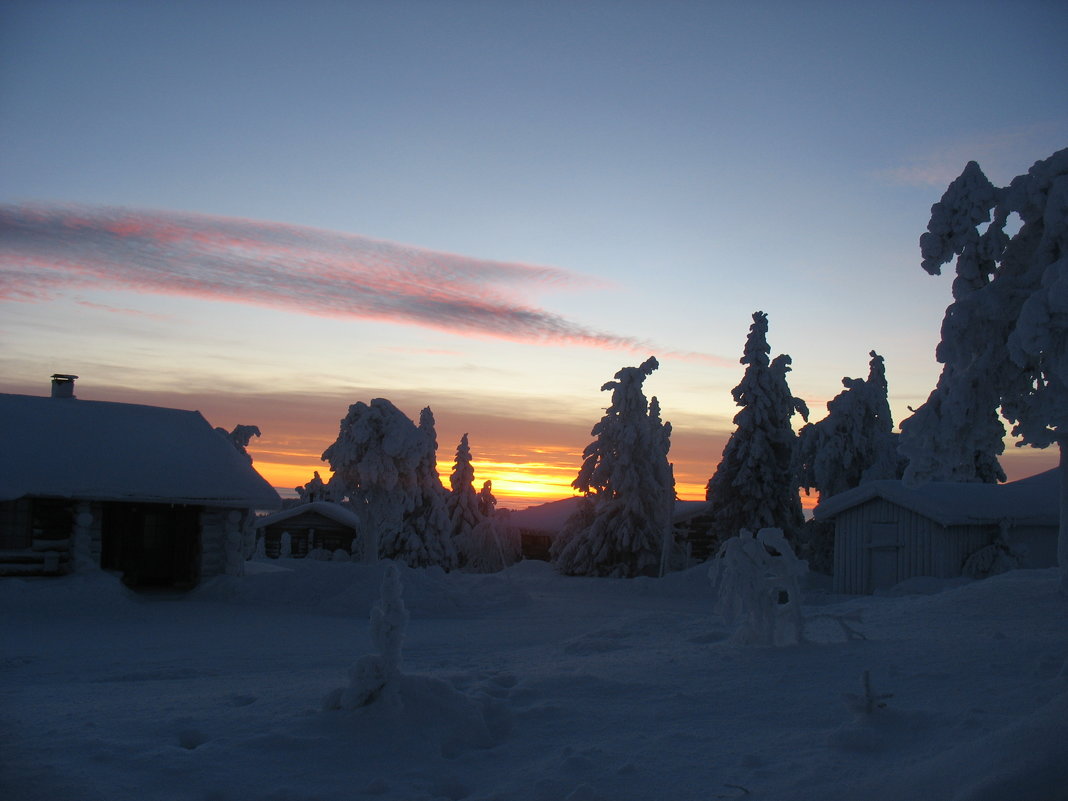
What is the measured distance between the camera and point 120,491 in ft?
71.1

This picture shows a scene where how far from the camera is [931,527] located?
25.7 meters

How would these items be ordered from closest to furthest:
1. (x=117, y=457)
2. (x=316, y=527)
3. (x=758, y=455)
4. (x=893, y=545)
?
(x=117, y=457) → (x=893, y=545) → (x=758, y=455) → (x=316, y=527)

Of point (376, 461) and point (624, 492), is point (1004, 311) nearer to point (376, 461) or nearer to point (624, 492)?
point (376, 461)

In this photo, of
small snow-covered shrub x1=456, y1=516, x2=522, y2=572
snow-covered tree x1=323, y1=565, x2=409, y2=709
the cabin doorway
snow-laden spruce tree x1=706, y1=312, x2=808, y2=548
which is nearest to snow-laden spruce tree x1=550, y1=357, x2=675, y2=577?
snow-laden spruce tree x1=706, y1=312, x2=808, y2=548

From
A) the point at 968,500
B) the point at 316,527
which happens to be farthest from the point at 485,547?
the point at 968,500

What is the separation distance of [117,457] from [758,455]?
24.5m

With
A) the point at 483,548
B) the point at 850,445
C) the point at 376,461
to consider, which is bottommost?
the point at 483,548

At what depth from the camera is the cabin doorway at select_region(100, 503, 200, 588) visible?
24.5 m

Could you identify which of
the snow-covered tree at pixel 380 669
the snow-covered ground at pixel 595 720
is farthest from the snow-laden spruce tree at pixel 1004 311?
the snow-covered tree at pixel 380 669

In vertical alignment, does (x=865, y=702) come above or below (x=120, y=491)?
below

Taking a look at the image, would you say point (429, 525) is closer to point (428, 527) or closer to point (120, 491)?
point (428, 527)

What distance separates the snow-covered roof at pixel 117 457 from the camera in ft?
70.2

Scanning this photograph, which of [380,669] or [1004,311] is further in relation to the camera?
[1004,311]

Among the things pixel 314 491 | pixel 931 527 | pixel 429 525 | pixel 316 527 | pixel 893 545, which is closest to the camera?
pixel 931 527
